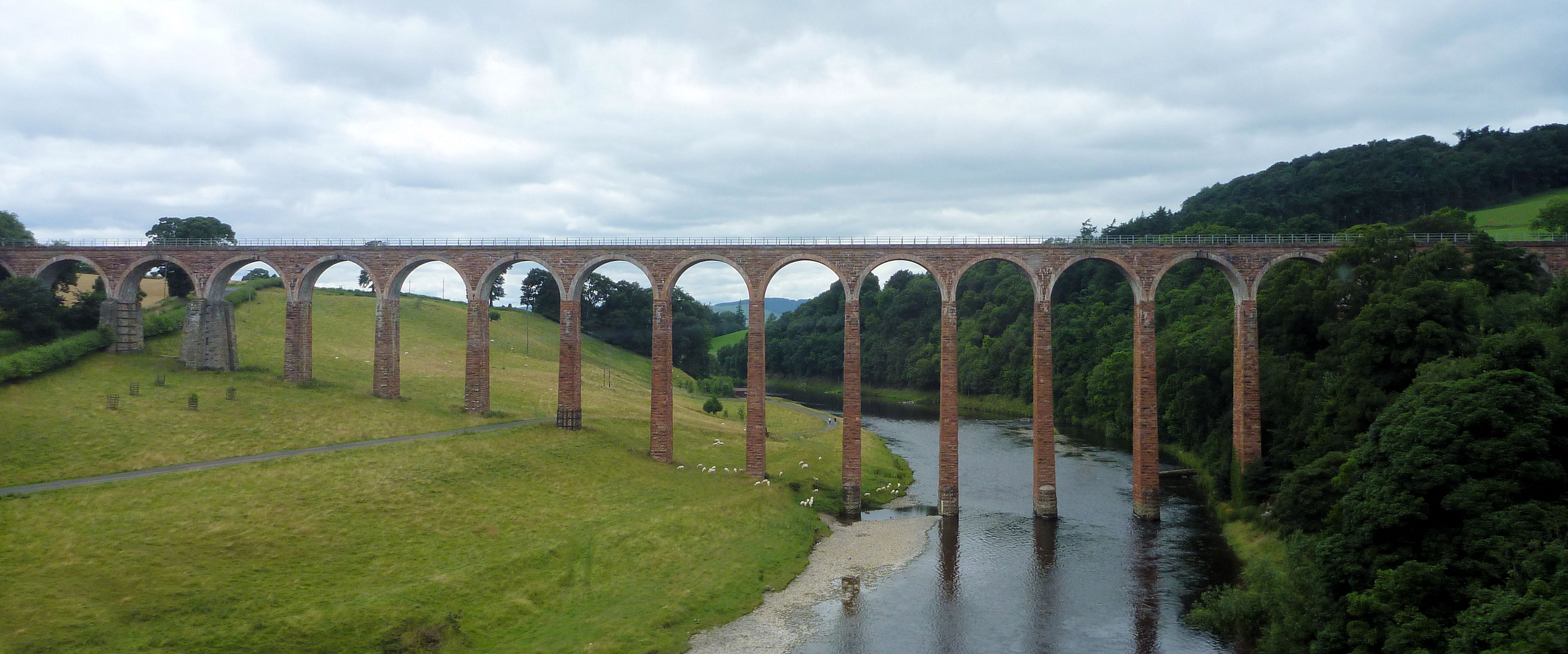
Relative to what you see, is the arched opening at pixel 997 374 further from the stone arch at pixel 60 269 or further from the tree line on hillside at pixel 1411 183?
the stone arch at pixel 60 269

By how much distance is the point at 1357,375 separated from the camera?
123ft

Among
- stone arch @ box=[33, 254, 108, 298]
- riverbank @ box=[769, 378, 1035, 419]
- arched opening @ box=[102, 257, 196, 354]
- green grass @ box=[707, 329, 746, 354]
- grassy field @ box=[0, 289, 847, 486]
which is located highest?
stone arch @ box=[33, 254, 108, 298]

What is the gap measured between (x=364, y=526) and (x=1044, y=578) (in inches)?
1082

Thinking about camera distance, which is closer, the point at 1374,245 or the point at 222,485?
the point at 222,485

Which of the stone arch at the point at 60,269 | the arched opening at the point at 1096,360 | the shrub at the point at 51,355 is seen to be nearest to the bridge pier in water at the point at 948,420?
the arched opening at the point at 1096,360

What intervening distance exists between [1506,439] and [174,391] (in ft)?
193

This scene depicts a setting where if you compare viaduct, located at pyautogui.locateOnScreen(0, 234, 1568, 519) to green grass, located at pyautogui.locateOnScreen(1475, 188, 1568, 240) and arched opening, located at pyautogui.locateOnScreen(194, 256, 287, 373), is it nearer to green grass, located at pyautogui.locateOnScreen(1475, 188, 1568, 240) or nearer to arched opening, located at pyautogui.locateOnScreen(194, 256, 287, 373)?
arched opening, located at pyautogui.locateOnScreen(194, 256, 287, 373)

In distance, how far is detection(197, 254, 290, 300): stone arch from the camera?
5278cm

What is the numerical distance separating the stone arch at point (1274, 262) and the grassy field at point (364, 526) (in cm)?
2258

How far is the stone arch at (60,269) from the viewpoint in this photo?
53.8 metres

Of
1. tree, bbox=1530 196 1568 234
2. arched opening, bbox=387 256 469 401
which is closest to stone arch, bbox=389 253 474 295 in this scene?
arched opening, bbox=387 256 469 401

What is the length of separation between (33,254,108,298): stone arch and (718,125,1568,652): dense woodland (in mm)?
61682

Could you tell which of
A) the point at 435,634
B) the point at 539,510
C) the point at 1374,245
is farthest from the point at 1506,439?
the point at 539,510

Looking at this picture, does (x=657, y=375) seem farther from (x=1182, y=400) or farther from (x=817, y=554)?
(x=1182, y=400)
